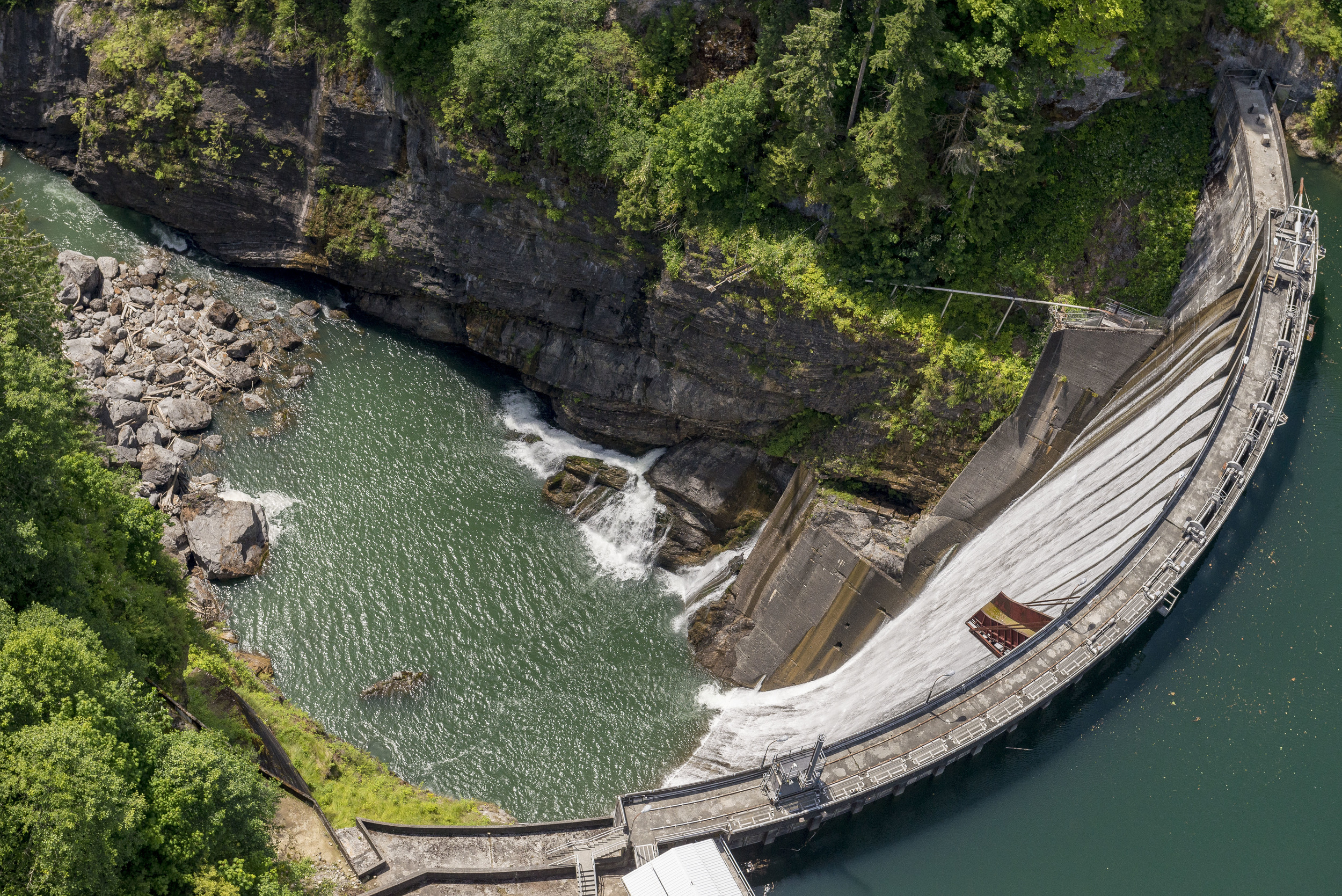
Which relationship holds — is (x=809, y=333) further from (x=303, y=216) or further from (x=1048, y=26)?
(x=303, y=216)

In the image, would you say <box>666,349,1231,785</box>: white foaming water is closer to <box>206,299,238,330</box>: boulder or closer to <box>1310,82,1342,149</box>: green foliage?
<box>1310,82,1342,149</box>: green foliage

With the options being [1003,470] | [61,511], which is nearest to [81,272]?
[61,511]

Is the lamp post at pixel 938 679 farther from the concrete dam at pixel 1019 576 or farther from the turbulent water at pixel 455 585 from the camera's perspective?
the turbulent water at pixel 455 585

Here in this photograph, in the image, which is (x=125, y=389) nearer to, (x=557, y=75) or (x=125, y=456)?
(x=125, y=456)

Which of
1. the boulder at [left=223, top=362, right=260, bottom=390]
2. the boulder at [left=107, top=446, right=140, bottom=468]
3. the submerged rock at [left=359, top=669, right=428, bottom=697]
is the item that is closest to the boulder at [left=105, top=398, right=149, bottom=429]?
the boulder at [left=107, top=446, right=140, bottom=468]

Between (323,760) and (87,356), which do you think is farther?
(87,356)

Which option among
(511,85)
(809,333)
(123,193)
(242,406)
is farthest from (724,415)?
(123,193)
